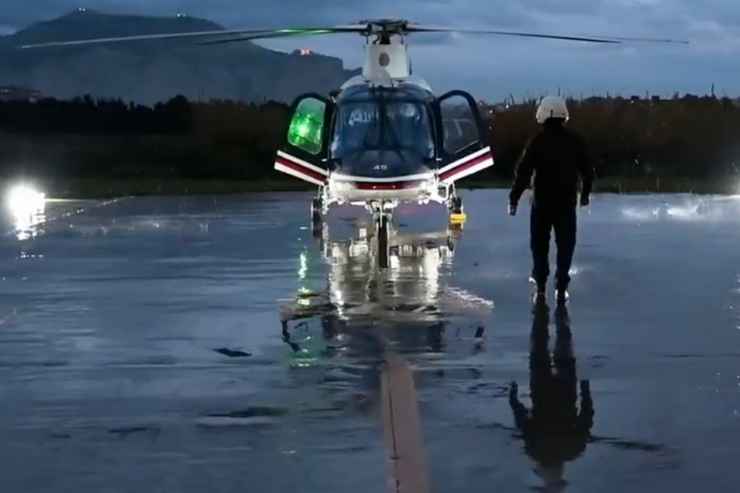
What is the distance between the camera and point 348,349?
11.5m

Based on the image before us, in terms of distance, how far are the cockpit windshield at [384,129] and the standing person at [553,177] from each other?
5.15 metres

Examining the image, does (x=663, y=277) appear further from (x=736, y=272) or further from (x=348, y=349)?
(x=348, y=349)

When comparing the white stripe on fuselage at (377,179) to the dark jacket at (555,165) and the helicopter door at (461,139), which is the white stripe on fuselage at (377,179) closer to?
the helicopter door at (461,139)

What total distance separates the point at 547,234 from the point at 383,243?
139 inches

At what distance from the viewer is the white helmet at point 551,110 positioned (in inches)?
600

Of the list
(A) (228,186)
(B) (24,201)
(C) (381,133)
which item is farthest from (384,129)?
(A) (228,186)

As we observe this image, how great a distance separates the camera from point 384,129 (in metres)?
20.6

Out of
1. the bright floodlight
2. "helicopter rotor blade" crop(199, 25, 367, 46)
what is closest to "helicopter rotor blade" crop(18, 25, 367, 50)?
"helicopter rotor blade" crop(199, 25, 367, 46)

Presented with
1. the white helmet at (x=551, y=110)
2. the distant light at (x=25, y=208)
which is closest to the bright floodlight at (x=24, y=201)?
the distant light at (x=25, y=208)

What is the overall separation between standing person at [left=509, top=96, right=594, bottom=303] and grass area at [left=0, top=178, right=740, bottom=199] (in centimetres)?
2183

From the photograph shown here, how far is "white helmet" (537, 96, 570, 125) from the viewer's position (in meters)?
15.2

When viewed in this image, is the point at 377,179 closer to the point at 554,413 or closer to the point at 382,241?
the point at 382,241

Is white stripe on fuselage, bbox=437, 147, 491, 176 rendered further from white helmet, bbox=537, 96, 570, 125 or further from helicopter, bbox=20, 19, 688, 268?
white helmet, bbox=537, 96, 570, 125

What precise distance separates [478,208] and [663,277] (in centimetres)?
1361
